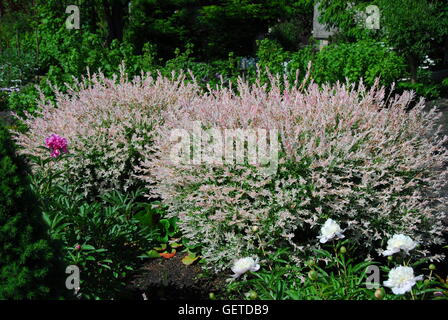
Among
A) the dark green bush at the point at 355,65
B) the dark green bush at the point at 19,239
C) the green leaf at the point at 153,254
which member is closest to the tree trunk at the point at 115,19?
A: the dark green bush at the point at 355,65

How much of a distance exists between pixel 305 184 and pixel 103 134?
1836mm

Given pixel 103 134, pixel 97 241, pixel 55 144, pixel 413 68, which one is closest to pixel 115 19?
pixel 413 68

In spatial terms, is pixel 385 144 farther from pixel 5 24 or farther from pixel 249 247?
pixel 5 24

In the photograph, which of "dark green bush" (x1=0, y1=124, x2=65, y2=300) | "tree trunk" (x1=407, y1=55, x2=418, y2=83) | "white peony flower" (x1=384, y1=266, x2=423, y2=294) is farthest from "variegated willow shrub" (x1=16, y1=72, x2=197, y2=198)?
"tree trunk" (x1=407, y1=55, x2=418, y2=83)

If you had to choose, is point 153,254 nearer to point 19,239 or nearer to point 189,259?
point 189,259

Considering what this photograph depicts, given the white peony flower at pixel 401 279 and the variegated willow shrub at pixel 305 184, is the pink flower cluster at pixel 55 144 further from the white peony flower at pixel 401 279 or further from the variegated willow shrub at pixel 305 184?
the white peony flower at pixel 401 279

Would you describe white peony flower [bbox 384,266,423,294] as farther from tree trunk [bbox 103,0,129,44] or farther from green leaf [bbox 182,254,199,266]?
tree trunk [bbox 103,0,129,44]

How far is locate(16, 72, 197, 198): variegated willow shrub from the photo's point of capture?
404 centimetres

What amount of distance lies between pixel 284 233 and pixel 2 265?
5.18 feet

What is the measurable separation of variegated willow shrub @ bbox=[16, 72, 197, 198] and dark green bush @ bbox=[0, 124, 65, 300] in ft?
6.10

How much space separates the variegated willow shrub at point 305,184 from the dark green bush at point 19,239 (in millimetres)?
1197

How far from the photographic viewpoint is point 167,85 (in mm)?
4641
